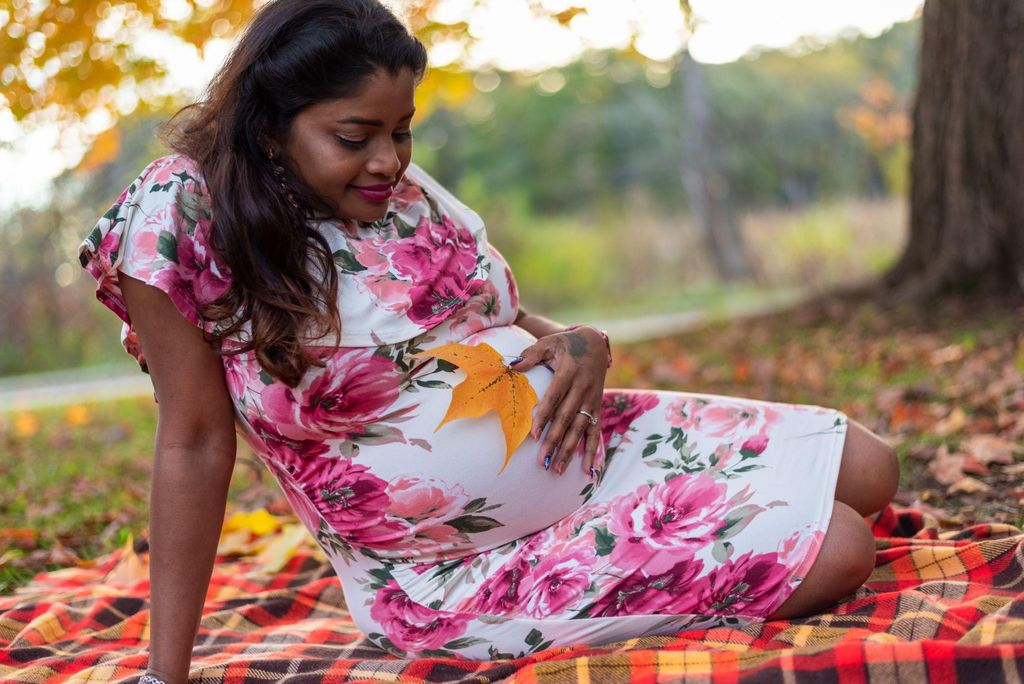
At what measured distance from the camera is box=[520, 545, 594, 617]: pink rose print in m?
1.95

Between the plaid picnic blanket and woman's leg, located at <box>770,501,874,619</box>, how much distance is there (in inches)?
1.2

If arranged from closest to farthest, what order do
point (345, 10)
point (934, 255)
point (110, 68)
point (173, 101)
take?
point (345, 10) < point (110, 68) < point (934, 255) < point (173, 101)

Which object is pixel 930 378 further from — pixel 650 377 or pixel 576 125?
pixel 576 125

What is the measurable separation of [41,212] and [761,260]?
8.58 m

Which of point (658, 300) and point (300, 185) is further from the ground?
point (300, 185)

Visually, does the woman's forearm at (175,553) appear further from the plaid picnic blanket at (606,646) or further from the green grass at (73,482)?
the green grass at (73,482)

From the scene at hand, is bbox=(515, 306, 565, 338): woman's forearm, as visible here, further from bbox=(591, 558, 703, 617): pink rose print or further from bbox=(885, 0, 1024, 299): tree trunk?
bbox=(885, 0, 1024, 299): tree trunk

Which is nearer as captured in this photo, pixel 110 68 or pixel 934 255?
pixel 110 68

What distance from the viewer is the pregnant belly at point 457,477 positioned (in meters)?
1.96

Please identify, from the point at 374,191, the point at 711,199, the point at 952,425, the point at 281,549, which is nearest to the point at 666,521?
the point at 374,191

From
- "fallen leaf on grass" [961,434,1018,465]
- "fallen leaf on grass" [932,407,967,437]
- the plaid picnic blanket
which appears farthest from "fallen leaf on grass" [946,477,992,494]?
"fallen leaf on grass" [932,407,967,437]

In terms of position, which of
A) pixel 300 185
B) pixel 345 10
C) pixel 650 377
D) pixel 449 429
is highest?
pixel 345 10

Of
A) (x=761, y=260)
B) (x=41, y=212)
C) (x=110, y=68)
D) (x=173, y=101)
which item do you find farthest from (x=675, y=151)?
(x=110, y=68)

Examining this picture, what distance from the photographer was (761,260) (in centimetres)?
1348
